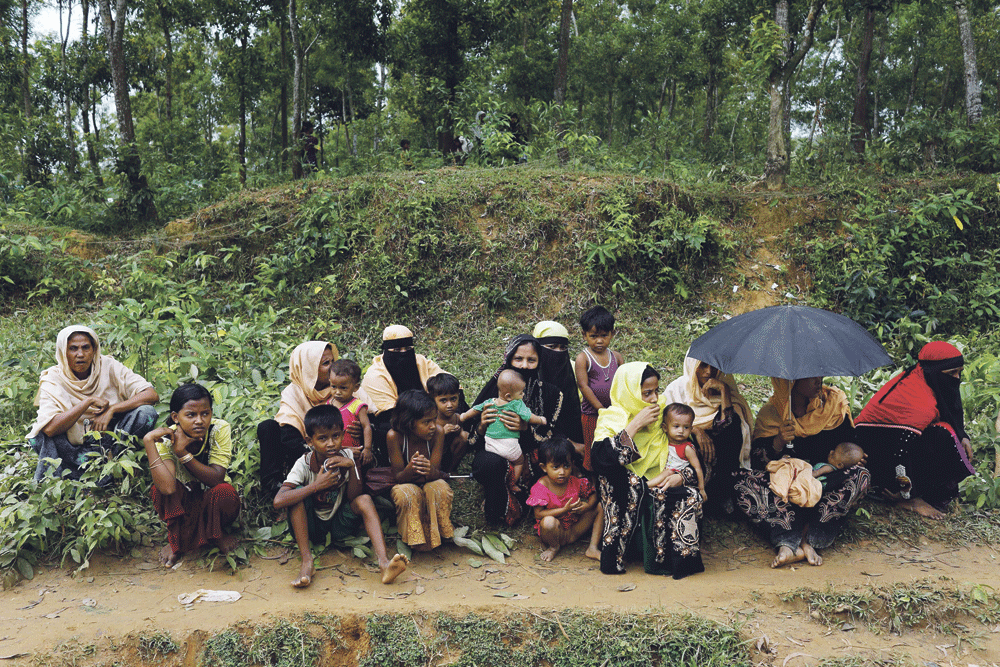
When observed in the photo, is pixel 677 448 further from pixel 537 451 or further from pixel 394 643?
pixel 394 643

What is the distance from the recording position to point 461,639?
132 inches

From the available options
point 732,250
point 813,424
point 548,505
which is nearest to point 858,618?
point 813,424

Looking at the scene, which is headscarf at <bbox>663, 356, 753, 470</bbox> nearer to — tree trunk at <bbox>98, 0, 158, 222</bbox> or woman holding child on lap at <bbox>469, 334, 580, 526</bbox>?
woman holding child on lap at <bbox>469, 334, 580, 526</bbox>

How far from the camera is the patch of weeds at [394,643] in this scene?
3275mm

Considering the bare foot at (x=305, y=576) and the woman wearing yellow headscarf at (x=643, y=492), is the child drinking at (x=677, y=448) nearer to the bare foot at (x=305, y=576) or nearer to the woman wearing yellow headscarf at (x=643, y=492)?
the woman wearing yellow headscarf at (x=643, y=492)

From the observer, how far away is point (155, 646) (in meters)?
3.24

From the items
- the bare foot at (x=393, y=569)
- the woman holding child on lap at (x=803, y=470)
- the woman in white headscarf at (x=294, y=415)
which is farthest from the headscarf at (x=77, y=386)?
the woman holding child on lap at (x=803, y=470)

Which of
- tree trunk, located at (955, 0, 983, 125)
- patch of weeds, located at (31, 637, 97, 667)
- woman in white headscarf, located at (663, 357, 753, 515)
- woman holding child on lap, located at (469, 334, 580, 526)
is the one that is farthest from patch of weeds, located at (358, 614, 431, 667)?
tree trunk, located at (955, 0, 983, 125)

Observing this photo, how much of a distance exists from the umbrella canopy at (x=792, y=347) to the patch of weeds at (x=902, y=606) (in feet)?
3.95

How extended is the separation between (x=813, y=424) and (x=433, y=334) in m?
4.52

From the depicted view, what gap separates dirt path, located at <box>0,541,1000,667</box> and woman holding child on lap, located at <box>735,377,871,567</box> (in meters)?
0.17

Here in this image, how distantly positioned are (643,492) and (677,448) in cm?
33

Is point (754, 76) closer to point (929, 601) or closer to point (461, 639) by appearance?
point (929, 601)

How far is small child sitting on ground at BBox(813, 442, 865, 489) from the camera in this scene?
395 centimetres
